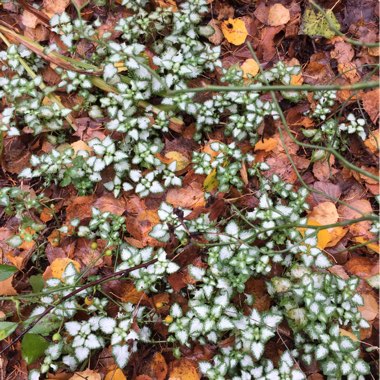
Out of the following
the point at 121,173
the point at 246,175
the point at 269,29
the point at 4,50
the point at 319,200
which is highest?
the point at 4,50

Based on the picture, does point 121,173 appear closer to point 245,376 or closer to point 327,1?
point 245,376

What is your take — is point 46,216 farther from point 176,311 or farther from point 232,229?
point 232,229

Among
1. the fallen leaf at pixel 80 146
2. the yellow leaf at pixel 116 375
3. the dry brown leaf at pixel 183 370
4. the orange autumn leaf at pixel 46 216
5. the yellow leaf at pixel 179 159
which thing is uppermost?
the fallen leaf at pixel 80 146

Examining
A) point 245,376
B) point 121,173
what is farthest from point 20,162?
point 245,376

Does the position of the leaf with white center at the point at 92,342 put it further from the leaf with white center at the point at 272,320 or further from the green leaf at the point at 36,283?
the leaf with white center at the point at 272,320

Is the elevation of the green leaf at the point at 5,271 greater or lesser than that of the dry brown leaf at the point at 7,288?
greater

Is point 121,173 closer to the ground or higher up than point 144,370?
higher up

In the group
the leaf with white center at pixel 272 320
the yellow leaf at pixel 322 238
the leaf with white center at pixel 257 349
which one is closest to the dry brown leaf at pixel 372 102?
the yellow leaf at pixel 322 238
